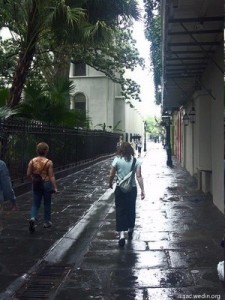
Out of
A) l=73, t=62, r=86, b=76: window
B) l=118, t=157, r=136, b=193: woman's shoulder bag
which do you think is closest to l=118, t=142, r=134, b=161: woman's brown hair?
l=118, t=157, r=136, b=193: woman's shoulder bag

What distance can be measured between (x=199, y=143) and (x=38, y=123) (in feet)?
16.1

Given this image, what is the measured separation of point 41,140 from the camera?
14008mm

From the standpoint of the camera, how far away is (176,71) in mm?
10961

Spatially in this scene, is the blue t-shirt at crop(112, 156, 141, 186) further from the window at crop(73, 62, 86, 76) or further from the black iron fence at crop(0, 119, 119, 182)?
the window at crop(73, 62, 86, 76)

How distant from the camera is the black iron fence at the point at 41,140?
37.2ft

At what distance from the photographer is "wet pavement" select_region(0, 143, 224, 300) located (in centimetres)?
464

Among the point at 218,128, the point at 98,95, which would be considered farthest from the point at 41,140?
the point at 98,95

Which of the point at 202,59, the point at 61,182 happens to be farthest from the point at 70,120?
the point at 202,59

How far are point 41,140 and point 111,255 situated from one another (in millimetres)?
8524

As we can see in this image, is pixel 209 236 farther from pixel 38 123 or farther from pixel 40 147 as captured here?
pixel 38 123

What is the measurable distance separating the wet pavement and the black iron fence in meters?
1.92

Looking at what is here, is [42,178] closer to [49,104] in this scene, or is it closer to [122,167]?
[122,167]

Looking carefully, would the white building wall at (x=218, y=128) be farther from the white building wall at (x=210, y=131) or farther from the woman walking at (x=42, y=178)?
the woman walking at (x=42, y=178)

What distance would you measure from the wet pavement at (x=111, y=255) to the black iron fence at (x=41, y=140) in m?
1.92
